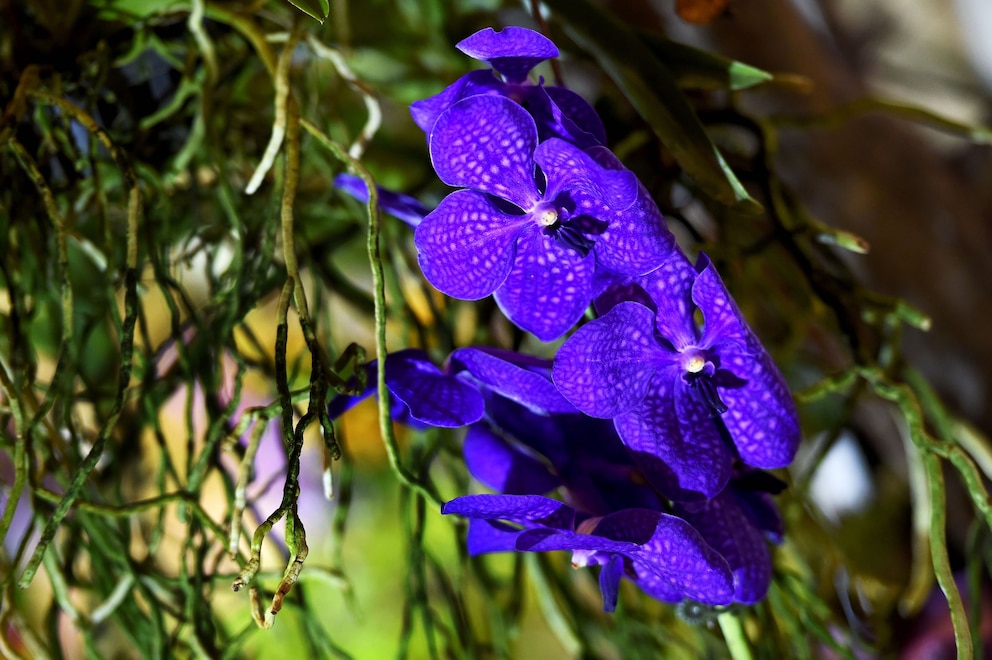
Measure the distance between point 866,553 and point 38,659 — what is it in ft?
3.20

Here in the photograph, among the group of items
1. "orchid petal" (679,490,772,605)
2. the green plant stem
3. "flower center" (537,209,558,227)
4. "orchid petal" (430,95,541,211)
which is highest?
"orchid petal" (430,95,541,211)

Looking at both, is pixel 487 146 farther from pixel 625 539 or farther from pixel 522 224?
pixel 625 539

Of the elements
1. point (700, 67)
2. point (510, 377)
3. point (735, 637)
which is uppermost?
point (700, 67)

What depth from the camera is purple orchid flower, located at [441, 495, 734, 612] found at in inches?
12.1

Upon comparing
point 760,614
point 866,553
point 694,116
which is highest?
point 694,116

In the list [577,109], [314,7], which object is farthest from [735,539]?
[314,7]

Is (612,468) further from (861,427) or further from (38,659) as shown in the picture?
(861,427)

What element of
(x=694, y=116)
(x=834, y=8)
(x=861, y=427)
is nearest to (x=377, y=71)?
(x=694, y=116)

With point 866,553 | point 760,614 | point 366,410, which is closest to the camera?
point 760,614

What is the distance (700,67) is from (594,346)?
0.24 meters

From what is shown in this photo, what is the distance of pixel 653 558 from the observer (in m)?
0.32

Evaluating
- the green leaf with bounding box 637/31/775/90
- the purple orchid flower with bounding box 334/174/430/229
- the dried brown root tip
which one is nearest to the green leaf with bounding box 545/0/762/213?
the green leaf with bounding box 637/31/775/90

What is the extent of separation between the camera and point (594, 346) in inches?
12.4

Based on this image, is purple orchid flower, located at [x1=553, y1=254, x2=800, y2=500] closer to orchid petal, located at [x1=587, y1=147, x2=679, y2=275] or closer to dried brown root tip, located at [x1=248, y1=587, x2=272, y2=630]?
orchid petal, located at [x1=587, y1=147, x2=679, y2=275]
